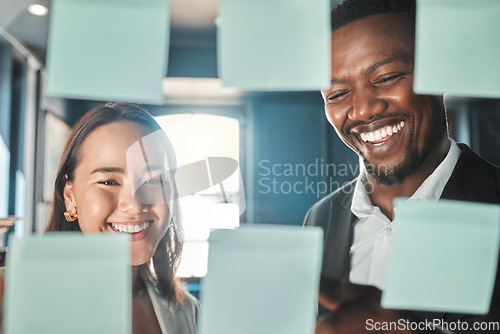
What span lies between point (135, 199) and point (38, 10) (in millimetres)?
265

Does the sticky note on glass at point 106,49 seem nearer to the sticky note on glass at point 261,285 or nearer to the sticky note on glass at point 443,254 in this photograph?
the sticky note on glass at point 261,285

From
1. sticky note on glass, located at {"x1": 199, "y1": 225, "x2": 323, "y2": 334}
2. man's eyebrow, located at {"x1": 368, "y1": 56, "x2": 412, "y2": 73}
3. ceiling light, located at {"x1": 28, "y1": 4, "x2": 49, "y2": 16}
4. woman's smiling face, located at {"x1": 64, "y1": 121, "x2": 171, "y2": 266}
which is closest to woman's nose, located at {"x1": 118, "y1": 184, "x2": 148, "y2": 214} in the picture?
woman's smiling face, located at {"x1": 64, "y1": 121, "x2": 171, "y2": 266}

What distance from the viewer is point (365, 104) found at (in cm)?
55

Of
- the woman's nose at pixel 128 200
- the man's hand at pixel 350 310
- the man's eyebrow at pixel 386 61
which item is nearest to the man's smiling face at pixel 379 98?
the man's eyebrow at pixel 386 61

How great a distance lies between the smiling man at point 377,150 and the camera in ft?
1.80

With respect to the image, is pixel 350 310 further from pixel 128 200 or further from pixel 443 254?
pixel 128 200

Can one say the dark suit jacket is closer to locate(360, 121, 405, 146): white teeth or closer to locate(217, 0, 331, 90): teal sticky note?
locate(360, 121, 405, 146): white teeth

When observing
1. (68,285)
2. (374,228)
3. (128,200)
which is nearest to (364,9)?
(374,228)

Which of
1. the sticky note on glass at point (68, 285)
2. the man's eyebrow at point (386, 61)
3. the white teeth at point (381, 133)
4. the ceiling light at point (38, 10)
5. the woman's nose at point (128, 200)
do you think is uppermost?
the ceiling light at point (38, 10)

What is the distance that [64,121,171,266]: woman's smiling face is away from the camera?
0.53 meters

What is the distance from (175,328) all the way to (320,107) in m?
0.34

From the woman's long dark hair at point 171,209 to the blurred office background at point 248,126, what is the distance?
0.04ft

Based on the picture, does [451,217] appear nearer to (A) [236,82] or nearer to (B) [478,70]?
(B) [478,70]

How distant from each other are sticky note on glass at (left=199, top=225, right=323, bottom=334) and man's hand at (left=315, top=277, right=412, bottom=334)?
0.21ft
